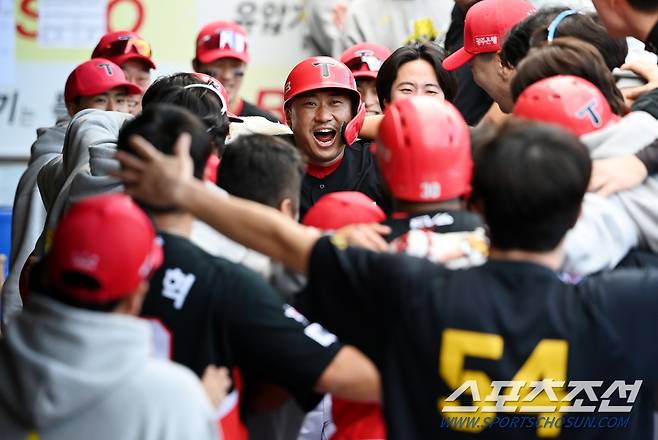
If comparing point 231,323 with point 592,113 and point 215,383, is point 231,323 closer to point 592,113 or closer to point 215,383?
point 215,383

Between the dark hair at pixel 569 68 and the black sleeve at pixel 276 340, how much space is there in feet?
4.32

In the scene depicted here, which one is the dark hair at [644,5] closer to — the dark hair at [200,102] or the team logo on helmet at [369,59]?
the dark hair at [200,102]

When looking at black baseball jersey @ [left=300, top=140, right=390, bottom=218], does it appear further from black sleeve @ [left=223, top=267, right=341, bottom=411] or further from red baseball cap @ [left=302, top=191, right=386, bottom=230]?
black sleeve @ [left=223, top=267, right=341, bottom=411]

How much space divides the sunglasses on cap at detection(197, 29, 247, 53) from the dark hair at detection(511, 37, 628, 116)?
167 inches

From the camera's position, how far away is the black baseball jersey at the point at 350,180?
552cm

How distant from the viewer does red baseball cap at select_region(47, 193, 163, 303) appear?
2.96 meters

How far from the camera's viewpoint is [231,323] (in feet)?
11.2

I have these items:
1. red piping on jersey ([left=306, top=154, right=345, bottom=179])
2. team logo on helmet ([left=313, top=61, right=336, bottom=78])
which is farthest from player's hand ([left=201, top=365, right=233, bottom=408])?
team logo on helmet ([left=313, top=61, right=336, bottom=78])

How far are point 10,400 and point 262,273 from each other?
1124 mm

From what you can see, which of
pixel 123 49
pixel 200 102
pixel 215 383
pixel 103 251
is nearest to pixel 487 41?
pixel 200 102

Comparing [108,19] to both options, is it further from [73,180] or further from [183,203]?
[183,203]

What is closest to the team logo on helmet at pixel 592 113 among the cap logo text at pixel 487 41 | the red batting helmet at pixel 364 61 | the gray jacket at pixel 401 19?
the cap logo text at pixel 487 41

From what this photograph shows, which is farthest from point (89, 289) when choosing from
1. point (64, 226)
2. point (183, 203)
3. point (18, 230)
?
point (18, 230)

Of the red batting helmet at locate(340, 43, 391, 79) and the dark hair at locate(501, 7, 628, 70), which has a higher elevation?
the dark hair at locate(501, 7, 628, 70)
